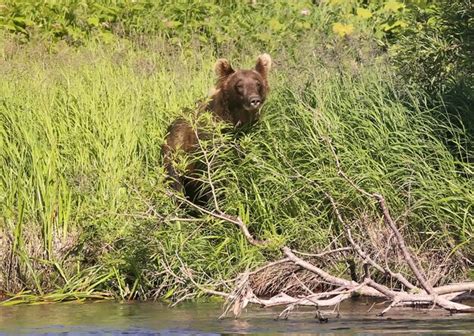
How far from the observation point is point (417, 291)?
7.73 meters

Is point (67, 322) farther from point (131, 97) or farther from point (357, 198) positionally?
point (131, 97)

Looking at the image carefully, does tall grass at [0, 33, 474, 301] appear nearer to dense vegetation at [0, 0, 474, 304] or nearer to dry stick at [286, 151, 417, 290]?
dense vegetation at [0, 0, 474, 304]

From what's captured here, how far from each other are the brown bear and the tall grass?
6.7 inches

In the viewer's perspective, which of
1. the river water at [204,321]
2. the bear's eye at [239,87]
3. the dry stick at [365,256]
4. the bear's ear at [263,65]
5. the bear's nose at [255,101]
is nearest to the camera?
the river water at [204,321]

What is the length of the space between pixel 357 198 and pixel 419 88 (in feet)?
4.32

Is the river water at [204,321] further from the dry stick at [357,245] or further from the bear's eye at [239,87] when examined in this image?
the bear's eye at [239,87]

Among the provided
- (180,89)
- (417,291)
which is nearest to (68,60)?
(180,89)

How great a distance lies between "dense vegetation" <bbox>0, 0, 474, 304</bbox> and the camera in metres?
9.11

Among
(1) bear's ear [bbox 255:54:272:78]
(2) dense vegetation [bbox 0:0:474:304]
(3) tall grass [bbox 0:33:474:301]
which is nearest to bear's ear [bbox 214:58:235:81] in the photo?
(1) bear's ear [bbox 255:54:272:78]

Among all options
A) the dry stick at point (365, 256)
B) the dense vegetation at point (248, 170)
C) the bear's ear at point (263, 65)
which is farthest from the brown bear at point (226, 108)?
the dry stick at point (365, 256)

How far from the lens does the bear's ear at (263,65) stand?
434 inches

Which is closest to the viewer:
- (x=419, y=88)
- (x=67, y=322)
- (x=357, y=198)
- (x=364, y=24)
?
(x=67, y=322)

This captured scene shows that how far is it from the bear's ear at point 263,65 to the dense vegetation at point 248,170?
0.42ft

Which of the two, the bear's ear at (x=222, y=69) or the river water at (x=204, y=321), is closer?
the river water at (x=204, y=321)
